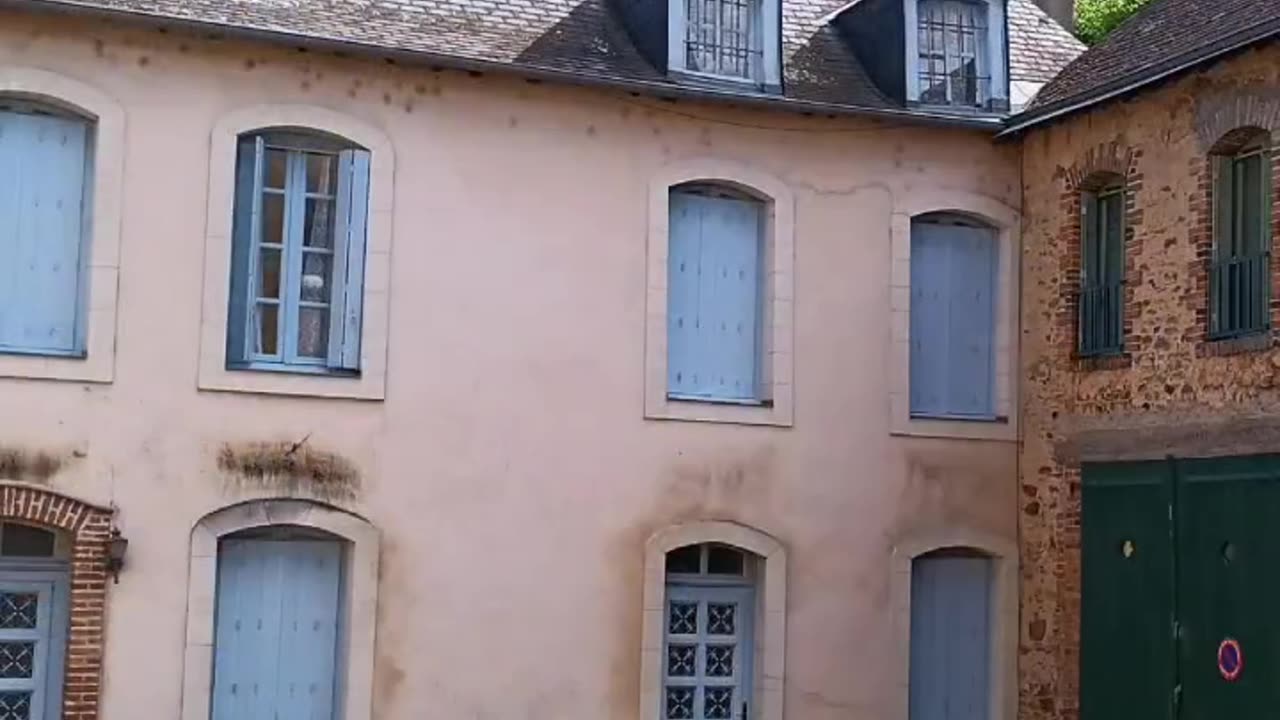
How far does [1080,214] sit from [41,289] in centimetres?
740

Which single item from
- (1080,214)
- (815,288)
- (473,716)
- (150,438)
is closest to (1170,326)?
(1080,214)

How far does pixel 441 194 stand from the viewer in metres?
13.3

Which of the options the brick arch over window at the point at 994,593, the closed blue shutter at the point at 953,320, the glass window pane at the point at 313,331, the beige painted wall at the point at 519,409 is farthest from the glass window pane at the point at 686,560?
the glass window pane at the point at 313,331

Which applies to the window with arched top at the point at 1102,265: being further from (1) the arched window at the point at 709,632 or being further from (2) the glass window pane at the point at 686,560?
(2) the glass window pane at the point at 686,560

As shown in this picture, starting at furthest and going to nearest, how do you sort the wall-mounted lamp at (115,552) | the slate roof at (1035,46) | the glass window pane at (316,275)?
1. the slate roof at (1035,46)
2. the glass window pane at (316,275)
3. the wall-mounted lamp at (115,552)

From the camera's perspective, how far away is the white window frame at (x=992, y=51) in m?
14.7

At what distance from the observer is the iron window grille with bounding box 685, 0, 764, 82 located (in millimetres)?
14180

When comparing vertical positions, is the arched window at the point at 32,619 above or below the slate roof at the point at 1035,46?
below

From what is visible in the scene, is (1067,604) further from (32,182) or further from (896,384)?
(32,182)

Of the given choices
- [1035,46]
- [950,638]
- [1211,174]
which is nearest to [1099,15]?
[1035,46]

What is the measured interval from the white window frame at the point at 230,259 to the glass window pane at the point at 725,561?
285 centimetres

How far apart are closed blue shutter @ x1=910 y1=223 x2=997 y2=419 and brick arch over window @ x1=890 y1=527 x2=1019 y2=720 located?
96 cm

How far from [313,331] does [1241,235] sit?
624 cm

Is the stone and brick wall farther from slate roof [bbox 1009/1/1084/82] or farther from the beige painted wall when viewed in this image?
slate roof [bbox 1009/1/1084/82]
